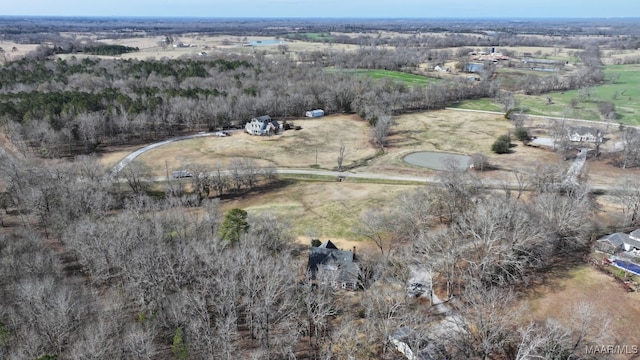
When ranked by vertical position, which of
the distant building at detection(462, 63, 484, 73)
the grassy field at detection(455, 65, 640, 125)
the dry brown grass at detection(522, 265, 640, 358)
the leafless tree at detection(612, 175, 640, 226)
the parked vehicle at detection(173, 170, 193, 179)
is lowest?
the dry brown grass at detection(522, 265, 640, 358)

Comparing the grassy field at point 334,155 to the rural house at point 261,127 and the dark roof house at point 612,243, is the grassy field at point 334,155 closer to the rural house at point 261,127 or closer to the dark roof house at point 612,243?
the rural house at point 261,127

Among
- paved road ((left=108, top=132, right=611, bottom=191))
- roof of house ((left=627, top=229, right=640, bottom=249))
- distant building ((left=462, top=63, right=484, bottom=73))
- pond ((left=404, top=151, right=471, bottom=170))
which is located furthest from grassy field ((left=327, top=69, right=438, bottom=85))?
roof of house ((left=627, top=229, right=640, bottom=249))

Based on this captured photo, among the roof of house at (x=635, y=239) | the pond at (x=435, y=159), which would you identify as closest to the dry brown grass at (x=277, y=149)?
the pond at (x=435, y=159)

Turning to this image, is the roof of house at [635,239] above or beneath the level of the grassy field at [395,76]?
beneath

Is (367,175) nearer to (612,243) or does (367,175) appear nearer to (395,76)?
(612,243)

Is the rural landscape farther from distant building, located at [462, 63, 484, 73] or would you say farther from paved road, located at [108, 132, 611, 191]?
distant building, located at [462, 63, 484, 73]

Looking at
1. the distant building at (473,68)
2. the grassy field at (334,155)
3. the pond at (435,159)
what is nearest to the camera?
the grassy field at (334,155)

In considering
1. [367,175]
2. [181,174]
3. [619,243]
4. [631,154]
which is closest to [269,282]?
[619,243]

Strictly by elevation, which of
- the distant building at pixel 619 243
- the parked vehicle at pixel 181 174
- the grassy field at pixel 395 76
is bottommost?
the parked vehicle at pixel 181 174
